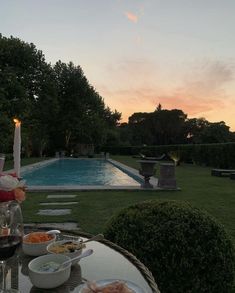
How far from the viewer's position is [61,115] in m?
38.7

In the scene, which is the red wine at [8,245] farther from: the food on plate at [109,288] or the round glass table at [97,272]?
the food on plate at [109,288]

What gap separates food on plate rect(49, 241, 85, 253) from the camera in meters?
1.91

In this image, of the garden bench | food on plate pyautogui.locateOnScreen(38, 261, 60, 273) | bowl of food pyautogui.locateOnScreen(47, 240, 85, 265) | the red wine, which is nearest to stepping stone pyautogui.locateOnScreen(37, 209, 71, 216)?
bowl of food pyautogui.locateOnScreen(47, 240, 85, 265)

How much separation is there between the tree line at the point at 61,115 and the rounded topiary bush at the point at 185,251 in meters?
18.4

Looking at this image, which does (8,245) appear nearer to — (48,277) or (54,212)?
(48,277)

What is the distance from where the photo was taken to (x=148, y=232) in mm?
2826

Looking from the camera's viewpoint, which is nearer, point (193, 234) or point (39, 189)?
point (193, 234)

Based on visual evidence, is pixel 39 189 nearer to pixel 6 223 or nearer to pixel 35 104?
pixel 6 223

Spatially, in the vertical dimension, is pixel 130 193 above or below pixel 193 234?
below

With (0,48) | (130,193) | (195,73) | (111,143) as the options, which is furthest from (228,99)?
(111,143)

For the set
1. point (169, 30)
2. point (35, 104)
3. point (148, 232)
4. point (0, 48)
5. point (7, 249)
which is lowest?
point (148, 232)

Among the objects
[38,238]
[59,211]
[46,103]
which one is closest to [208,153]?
[46,103]

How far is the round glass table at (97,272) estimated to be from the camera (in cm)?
160

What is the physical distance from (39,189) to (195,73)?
15.8m
